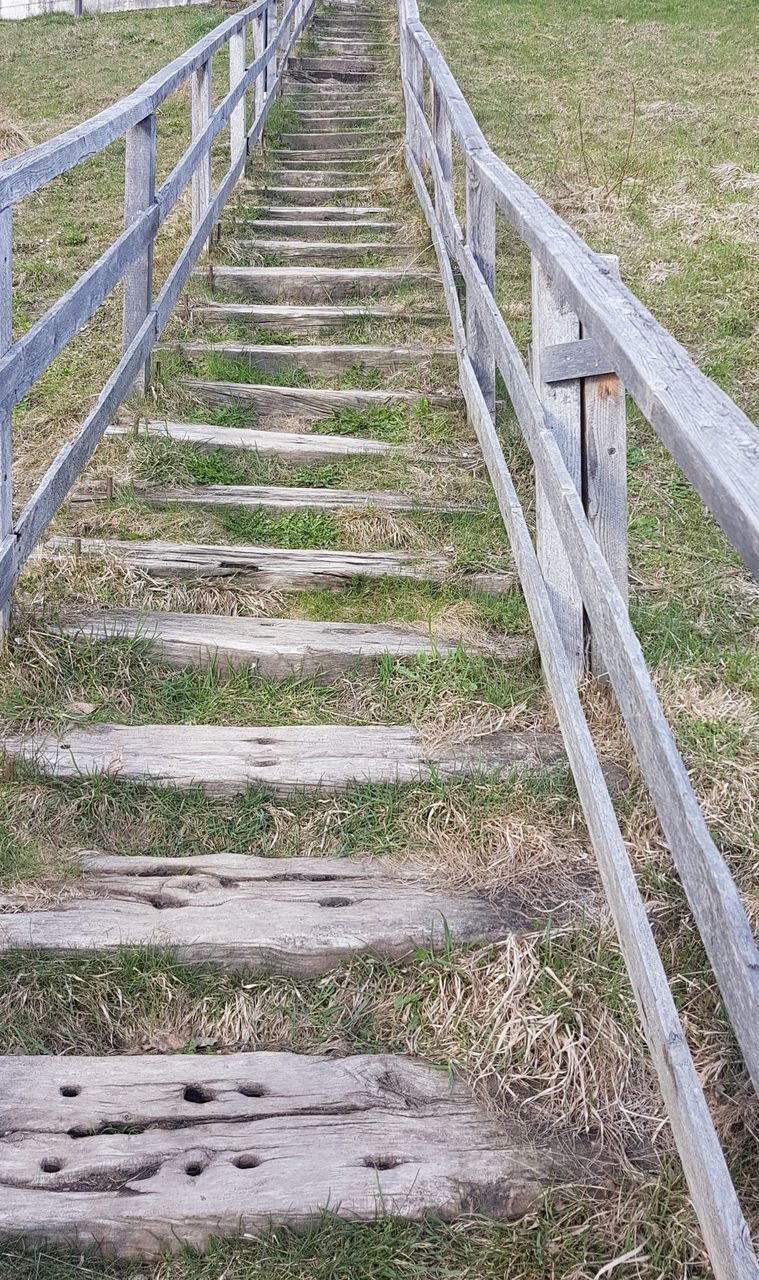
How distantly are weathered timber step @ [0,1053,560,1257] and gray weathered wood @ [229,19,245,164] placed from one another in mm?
6216

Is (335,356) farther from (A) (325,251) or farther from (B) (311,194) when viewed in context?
(B) (311,194)

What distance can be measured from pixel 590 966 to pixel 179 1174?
2.75 ft

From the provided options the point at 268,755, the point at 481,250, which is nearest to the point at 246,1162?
the point at 268,755

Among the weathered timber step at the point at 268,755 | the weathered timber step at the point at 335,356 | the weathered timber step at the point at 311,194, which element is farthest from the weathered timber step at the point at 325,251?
the weathered timber step at the point at 268,755

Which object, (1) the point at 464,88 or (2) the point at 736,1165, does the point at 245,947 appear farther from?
(1) the point at 464,88

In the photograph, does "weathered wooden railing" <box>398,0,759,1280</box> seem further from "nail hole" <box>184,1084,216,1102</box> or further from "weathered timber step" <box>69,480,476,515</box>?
"nail hole" <box>184,1084,216,1102</box>

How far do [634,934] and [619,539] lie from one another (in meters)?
1.25

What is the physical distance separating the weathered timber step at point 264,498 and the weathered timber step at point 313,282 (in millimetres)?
2170

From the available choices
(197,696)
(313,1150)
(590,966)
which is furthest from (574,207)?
(313,1150)

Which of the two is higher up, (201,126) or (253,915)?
(201,126)

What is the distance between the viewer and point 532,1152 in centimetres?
187

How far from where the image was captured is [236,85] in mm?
6707

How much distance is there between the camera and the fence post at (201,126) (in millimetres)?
5402

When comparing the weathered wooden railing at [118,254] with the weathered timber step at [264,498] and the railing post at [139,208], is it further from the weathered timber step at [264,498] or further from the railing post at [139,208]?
the weathered timber step at [264,498]
